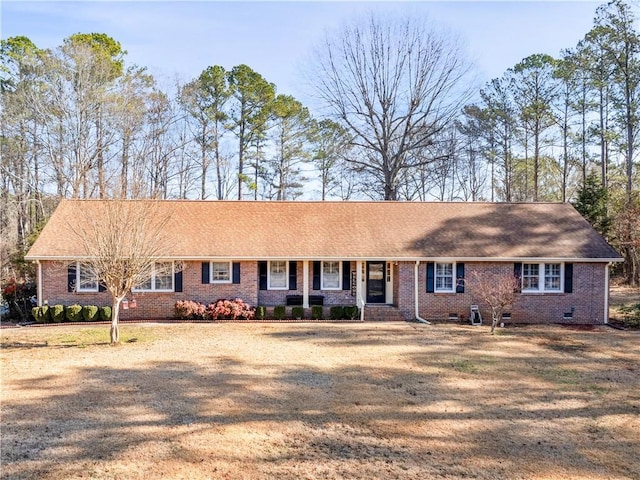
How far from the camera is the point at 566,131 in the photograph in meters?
30.6

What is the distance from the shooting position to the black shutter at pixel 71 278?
54.8ft

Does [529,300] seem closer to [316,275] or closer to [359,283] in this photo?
[359,283]

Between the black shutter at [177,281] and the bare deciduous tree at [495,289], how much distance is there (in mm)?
10810

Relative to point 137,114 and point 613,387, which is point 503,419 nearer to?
point 613,387

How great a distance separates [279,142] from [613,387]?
2708 cm

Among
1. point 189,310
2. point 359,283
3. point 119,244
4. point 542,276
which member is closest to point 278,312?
point 189,310

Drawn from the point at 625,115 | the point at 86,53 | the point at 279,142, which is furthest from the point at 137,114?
the point at 625,115

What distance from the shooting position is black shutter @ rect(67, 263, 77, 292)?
16.7m

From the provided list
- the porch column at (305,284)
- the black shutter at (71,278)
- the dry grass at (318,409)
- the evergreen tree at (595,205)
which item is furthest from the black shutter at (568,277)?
the black shutter at (71,278)

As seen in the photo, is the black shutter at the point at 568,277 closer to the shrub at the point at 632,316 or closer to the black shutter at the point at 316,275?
the shrub at the point at 632,316

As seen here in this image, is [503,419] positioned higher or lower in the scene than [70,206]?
lower

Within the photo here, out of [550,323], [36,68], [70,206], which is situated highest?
[36,68]

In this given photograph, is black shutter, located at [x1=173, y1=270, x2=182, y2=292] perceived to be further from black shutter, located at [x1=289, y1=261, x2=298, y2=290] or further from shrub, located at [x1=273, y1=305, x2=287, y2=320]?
black shutter, located at [x1=289, y1=261, x2=298, y2=290]

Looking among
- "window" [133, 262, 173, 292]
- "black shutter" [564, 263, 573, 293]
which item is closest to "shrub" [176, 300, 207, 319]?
"window" [133, 262, 173, 292]
